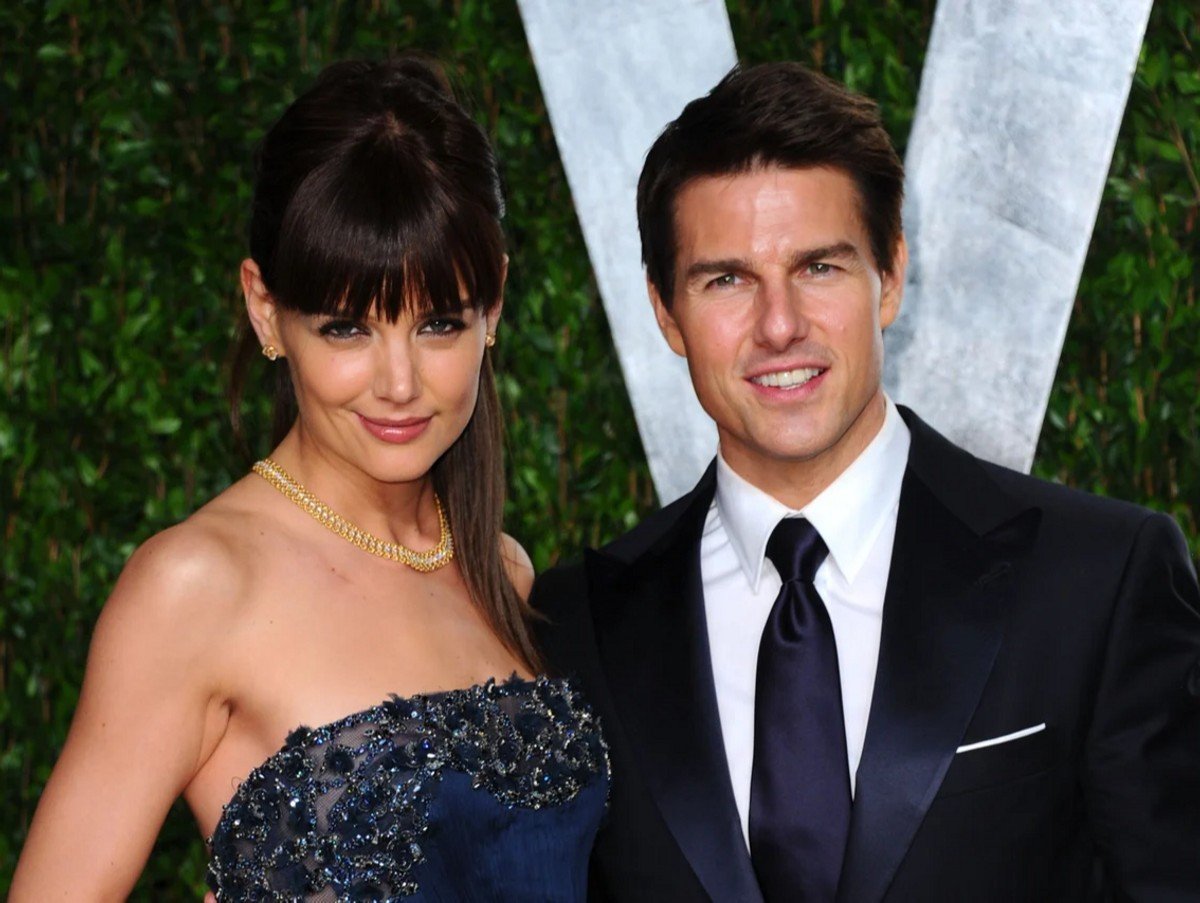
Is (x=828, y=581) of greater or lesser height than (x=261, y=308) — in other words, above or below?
below

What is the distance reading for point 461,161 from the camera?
2.17 meters

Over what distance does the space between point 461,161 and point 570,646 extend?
0.69 m

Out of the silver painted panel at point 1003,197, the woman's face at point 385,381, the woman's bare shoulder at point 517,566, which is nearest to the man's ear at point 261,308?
the woman's face at point 385,381

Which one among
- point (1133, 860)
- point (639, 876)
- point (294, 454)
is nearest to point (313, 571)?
point (294, 454)

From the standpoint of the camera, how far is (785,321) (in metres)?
2.04

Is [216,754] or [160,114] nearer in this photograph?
[216,754]

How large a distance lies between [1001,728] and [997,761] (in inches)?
1.5

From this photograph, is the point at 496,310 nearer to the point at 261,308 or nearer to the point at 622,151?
the point at 261,308

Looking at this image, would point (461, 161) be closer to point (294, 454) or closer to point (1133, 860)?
point (294, 454)

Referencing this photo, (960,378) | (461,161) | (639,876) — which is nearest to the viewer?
(639,876)

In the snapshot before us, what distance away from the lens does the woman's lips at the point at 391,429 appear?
7.06 ft

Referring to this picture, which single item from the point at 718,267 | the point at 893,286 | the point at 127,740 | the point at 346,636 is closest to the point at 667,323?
the point at 718,267

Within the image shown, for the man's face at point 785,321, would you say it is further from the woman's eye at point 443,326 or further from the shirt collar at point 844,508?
the woman's eye at point 443,326

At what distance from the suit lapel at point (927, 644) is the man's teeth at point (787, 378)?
0.63 feet
